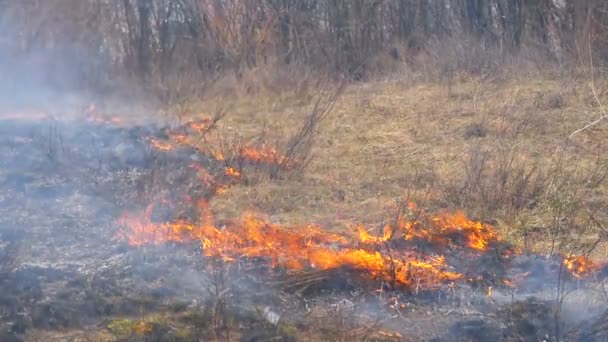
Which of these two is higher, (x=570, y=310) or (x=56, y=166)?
(x=56, y=166)

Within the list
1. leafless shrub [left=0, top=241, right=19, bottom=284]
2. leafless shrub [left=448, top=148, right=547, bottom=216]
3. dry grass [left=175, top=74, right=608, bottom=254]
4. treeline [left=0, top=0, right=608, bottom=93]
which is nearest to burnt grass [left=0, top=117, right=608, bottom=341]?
leafless shrub [left=0, top=241, right=19, bottom=284]

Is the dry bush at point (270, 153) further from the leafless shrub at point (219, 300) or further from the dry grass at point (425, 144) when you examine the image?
the leafless shrub at point (219, 300)

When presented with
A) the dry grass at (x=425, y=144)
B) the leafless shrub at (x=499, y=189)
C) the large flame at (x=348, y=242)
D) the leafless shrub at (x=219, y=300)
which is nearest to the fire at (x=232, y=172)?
the dry grass at (x=425, y=144)

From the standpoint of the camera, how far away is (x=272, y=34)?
524 inches

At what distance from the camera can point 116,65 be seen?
12.3 metres

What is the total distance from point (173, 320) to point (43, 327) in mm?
703

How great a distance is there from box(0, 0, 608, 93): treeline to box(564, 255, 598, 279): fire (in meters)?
6.41

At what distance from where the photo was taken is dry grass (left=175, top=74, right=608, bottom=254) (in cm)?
713

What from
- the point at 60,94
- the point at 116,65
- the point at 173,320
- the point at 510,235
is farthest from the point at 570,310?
the point at 116,65

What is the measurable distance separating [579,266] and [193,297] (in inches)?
95.9

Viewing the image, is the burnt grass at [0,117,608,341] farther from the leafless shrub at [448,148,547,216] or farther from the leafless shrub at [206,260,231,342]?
the leafless shrub at [448,148,547,216]

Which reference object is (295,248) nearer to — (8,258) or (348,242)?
(348,242)

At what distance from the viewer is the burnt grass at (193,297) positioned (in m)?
5.05

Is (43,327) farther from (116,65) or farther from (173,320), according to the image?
(116,65)
